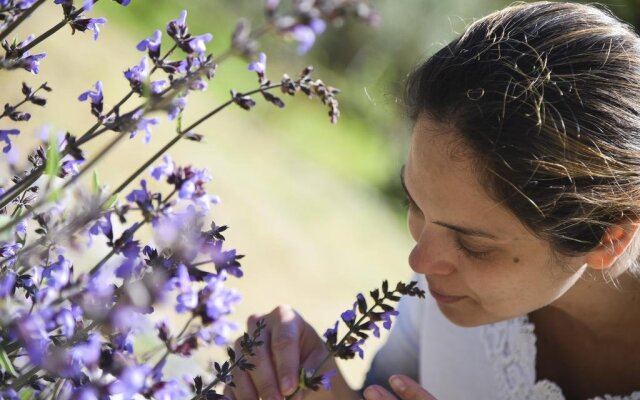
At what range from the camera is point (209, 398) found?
82 cm

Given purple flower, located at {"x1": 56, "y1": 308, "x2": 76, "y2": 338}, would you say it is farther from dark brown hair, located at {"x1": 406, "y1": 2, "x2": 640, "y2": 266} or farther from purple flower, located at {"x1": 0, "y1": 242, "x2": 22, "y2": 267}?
dark brown hair, located at {"x1": 406, "y1": 2, "x2": 640, "y2": 266}

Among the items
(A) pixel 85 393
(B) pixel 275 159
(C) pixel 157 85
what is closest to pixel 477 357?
(C) pixel 157 85

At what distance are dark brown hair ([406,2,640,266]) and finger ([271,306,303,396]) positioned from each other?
42cm

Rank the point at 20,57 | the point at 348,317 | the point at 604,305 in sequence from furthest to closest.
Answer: the point at 604,305, the point at 348,317, the point at 20,57

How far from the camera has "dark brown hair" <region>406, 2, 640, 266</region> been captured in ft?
4.04

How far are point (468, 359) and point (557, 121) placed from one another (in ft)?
2.75

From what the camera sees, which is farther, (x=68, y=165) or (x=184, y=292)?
(x=68, y=165)

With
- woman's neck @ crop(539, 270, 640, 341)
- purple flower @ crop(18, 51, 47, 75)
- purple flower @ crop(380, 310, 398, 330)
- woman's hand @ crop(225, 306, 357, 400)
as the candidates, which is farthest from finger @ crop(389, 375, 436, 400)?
purple flower @ crop(18, 51, 47, 75)

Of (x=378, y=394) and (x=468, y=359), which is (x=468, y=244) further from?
(x=468, y=359)

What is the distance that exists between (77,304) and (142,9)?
666 centimetres

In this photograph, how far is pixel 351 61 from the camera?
9766 millimetres

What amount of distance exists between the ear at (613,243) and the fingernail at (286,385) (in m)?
0.55

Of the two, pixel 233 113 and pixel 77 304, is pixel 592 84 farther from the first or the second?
pixel 233 113

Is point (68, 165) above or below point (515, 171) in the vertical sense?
above
